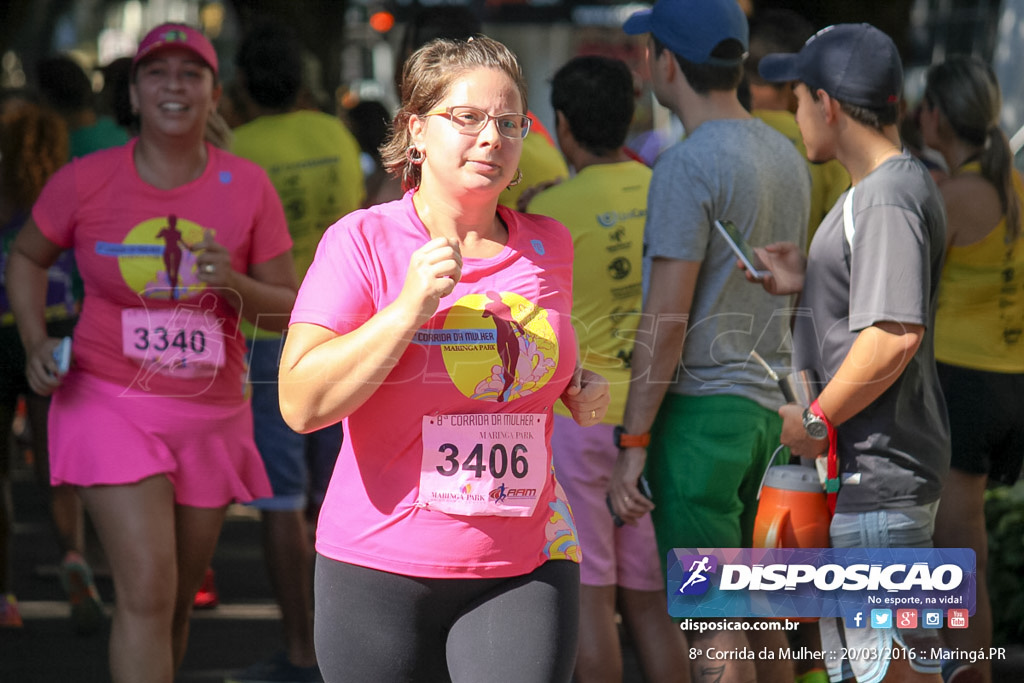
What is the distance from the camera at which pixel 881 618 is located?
3.51 meters

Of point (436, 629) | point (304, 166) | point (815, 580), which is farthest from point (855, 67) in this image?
point (304, 166)

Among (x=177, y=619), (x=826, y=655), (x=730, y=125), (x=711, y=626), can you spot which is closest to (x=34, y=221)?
(x=177, y=619)

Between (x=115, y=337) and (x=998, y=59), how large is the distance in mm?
3401

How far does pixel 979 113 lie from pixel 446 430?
2720 millimetres

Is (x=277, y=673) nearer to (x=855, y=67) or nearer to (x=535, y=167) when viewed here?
(x=535, y=167)

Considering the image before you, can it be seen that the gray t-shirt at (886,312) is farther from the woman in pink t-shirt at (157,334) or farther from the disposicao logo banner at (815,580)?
the woman in pink t-shirt at (157,334)

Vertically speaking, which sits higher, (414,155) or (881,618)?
(414,155)

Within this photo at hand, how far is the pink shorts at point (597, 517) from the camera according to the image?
414 cm

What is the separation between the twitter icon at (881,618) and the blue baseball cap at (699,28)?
1.59 metres

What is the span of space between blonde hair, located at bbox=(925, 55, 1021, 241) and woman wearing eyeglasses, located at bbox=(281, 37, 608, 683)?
7.34 ft

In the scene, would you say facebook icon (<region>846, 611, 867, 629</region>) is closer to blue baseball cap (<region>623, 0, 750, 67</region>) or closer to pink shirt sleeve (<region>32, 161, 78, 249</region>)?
blue baseball cap (<region>623, 0, 750, 67</region>)

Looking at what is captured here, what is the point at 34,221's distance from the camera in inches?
160

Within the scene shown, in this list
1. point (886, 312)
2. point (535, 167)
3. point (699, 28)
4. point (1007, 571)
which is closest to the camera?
point (886, 312)

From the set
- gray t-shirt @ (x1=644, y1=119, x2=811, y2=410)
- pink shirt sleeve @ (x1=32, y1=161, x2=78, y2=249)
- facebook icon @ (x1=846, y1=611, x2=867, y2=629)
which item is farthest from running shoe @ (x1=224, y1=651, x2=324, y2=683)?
facebook icon @ (x1=846, y1=611, x2=867, y2=629)
